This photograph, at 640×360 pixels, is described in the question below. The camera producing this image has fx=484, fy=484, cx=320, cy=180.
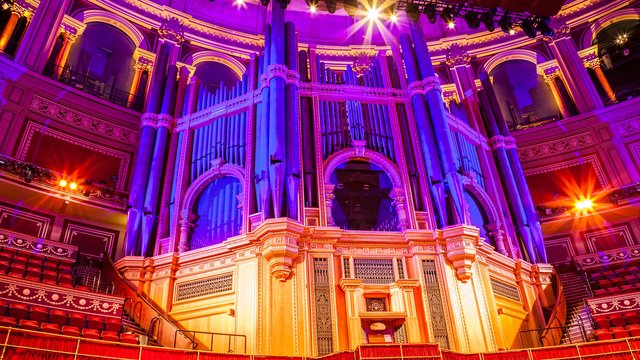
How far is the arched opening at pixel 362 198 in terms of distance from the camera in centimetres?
1206

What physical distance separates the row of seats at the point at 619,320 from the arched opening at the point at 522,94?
28.9 ft

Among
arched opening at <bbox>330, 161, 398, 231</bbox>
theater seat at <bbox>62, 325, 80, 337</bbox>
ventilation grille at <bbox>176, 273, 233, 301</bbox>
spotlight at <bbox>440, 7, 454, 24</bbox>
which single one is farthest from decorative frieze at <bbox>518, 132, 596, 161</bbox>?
theater seat at <bbox>62, 325, 80, 337</bbox>

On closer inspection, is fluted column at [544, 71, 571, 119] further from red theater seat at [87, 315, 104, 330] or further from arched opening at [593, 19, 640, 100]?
red theater seat at [87, 315, 104, 330]

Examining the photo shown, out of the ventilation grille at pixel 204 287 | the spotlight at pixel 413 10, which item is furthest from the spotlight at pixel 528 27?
the ventilation grille at pixel 204 287

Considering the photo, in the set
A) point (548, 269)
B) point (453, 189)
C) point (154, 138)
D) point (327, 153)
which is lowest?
point (548, 269)

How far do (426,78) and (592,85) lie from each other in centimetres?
735

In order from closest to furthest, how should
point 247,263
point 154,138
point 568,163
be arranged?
point 247,263, point 154,138, point 568,163

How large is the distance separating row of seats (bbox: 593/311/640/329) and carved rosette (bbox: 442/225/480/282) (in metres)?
2.77

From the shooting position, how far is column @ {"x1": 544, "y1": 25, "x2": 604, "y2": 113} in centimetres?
1650

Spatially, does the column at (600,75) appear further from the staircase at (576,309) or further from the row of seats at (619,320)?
the row of seats at (619,320)

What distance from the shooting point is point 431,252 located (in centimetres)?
1083

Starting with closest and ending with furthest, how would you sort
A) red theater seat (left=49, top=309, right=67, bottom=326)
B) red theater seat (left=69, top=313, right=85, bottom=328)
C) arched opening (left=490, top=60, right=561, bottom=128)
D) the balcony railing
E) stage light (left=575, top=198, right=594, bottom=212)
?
red theater seat (left=49, top=309, right=67, bottom=326), red theater seat (left=69, top=313, right=85, bottom=328), the balcony railing, stage light (left=575, top=198, right=594, bottom=212), arched opening (left=490, top=60, right=561, bottom=128)

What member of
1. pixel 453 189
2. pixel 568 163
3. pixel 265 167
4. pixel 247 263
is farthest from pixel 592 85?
pixel 247 263

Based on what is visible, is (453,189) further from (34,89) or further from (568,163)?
(34,89)
